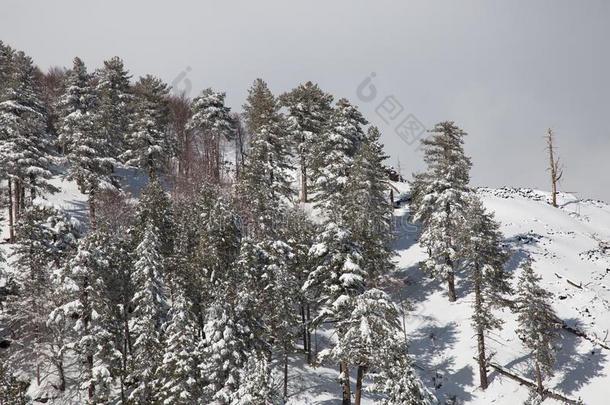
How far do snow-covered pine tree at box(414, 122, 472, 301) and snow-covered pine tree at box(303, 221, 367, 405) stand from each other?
1577cm

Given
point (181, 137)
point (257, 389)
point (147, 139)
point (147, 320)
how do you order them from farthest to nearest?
1. point (181, 137)
2. point (147, 139)
3. point (147, 320)
4. point (257, 389)

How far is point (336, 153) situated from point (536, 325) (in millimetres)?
25958

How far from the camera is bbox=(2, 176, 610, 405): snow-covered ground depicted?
109 feet

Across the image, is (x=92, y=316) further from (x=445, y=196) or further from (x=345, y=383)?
(x=445, y=196)

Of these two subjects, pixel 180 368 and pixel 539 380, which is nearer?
pixel 180 368

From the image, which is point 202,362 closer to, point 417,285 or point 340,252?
point 340,252

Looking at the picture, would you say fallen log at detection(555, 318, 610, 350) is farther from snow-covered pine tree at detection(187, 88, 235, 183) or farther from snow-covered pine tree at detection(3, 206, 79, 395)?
snow-covered pine tree at detection(187, 88, 235, 183)

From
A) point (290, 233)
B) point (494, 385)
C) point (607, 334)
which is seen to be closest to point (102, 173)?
point (290, 233)

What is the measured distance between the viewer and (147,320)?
87.8 ft

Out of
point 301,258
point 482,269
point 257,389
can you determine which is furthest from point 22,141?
point 482,269

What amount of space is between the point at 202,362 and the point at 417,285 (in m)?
26.3

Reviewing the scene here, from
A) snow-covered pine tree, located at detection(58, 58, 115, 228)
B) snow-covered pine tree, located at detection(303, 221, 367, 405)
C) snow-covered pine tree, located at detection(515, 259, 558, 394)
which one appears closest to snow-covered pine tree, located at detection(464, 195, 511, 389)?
snow-covered pine tree, located at detection(515, 259, 558, 394)

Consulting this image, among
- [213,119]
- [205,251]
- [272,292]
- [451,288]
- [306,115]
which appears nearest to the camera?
[272,292]

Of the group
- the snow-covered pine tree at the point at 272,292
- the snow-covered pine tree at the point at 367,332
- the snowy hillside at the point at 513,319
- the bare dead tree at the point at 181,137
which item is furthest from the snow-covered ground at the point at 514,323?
the bare dead tree at the point at 181,137
